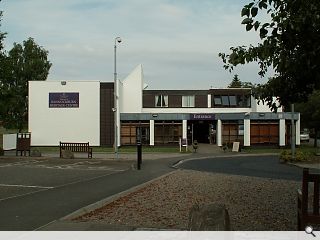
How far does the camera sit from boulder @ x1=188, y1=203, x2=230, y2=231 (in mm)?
5566

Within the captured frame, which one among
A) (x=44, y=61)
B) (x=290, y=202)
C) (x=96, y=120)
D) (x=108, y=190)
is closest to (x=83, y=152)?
(x=96, y=120)

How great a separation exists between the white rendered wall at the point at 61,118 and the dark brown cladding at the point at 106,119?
0.42m

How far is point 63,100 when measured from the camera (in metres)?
54.4

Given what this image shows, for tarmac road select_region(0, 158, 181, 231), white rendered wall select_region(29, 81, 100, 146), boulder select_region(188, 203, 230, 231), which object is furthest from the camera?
white rendered wall select_region(29, 81, 100, 146)

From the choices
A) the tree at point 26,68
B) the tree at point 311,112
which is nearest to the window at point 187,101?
the tree at point 311,112

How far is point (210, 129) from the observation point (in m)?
60.7

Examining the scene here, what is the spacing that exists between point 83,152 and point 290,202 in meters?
25.8

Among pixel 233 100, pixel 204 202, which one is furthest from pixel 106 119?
pixel 204 202

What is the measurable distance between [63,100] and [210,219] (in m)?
50.0

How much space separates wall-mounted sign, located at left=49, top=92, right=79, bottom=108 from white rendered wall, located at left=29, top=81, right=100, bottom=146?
0.33 meters

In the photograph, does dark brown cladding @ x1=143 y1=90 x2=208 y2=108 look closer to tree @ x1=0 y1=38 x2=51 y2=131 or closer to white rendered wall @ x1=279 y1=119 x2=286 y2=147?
white rendered wall @ x1=279 y1=119 x2=286 y2=147

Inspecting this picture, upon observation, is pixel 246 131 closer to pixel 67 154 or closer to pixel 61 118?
pixel 61 118

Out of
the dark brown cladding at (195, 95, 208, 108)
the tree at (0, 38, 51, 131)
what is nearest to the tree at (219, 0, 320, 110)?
the dark brown cladding at (195, 95, 208, 108)
